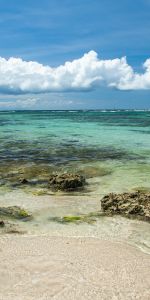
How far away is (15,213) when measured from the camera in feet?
42.0

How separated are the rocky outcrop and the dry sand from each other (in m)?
2.78

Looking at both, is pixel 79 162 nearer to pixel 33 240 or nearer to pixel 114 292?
pixel 33 240

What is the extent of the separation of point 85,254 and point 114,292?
1934 mm

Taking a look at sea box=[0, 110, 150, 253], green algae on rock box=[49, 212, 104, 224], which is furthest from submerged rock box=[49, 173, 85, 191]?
green algae on rock box=[49, 212, 104, 224]

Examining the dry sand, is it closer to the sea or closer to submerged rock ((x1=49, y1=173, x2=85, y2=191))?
the sea

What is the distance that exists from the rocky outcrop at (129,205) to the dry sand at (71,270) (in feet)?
9.11

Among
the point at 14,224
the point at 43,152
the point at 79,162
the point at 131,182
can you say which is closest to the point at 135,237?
the point at 14,224

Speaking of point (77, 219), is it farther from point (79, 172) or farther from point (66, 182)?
point (79, 172)

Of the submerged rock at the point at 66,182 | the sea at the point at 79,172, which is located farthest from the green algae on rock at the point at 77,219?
the submerged rock at the point at 66,182

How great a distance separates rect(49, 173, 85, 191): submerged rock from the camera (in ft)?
55.5

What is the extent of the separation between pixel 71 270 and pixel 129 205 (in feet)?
17.7

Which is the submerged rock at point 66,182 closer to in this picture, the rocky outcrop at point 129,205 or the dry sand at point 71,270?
the rocky outcrop at point 129,205

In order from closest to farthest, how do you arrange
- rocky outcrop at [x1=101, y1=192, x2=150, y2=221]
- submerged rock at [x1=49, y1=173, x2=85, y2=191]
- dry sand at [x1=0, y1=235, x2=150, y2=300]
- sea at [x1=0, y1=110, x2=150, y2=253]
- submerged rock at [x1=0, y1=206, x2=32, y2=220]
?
1. dry sand at [x1=0, y1=235, x2=150, y2=300]
2. sea at [x1=0, y1=110, x2=150, y2=253]
3. submerged rock at [x1=0, y1=206, x2=32, y2=220]
4. rocky outcrop at [x1=101, y1=192, x2=150, y2=221]
5. submerged rock at [x1=49, y1=173, x2=85, y2=191]

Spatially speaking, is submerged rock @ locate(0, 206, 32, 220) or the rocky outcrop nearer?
submerged rock @ locate(0, 206, 32, 220)
